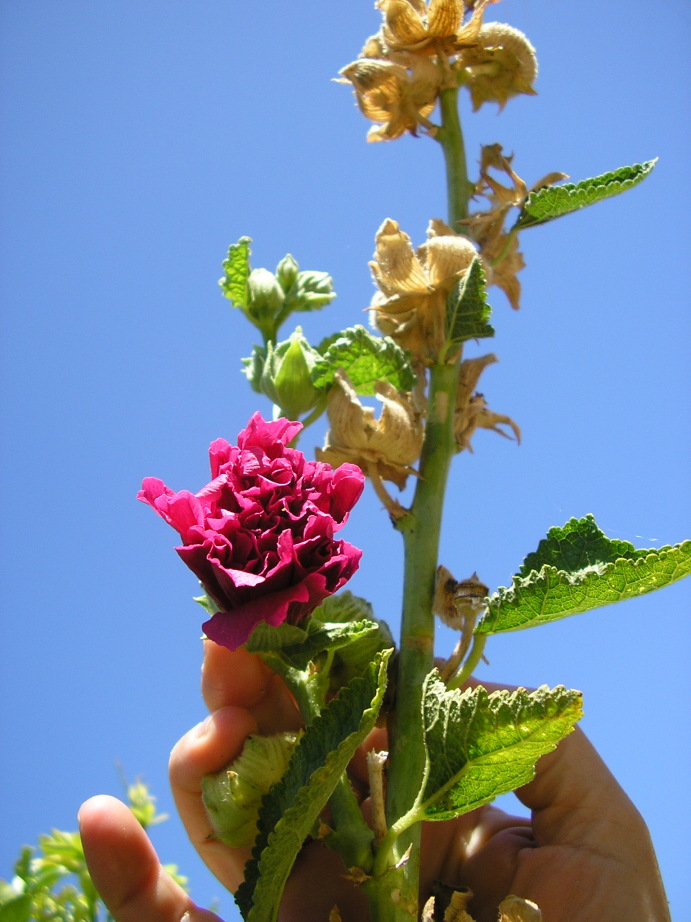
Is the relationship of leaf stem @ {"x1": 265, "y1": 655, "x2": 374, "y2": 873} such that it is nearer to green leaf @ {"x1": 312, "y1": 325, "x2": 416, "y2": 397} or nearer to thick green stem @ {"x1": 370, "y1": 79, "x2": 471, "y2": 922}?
thick green stem @ {"x1": 370, "y1": 79, "x2": 471, "y2": 922}

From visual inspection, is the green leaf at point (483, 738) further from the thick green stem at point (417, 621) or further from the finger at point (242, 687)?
the finger at point (242, 687)

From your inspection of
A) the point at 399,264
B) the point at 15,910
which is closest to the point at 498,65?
the point at 399,264

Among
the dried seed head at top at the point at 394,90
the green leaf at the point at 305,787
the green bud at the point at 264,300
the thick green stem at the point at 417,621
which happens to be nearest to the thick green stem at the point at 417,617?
the thick green stem at the point at 417,621

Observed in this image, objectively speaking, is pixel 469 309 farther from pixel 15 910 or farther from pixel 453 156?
pixel 15 910

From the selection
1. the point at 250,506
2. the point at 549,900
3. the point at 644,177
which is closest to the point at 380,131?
the point at 644,177

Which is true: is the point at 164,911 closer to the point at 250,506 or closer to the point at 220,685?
the point at 220,685

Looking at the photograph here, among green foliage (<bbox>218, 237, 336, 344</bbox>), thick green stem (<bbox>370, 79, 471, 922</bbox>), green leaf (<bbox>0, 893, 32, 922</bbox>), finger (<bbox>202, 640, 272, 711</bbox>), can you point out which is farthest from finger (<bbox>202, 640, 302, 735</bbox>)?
green foliage (<bbox>218, 237, 336, 344</bbox>)
